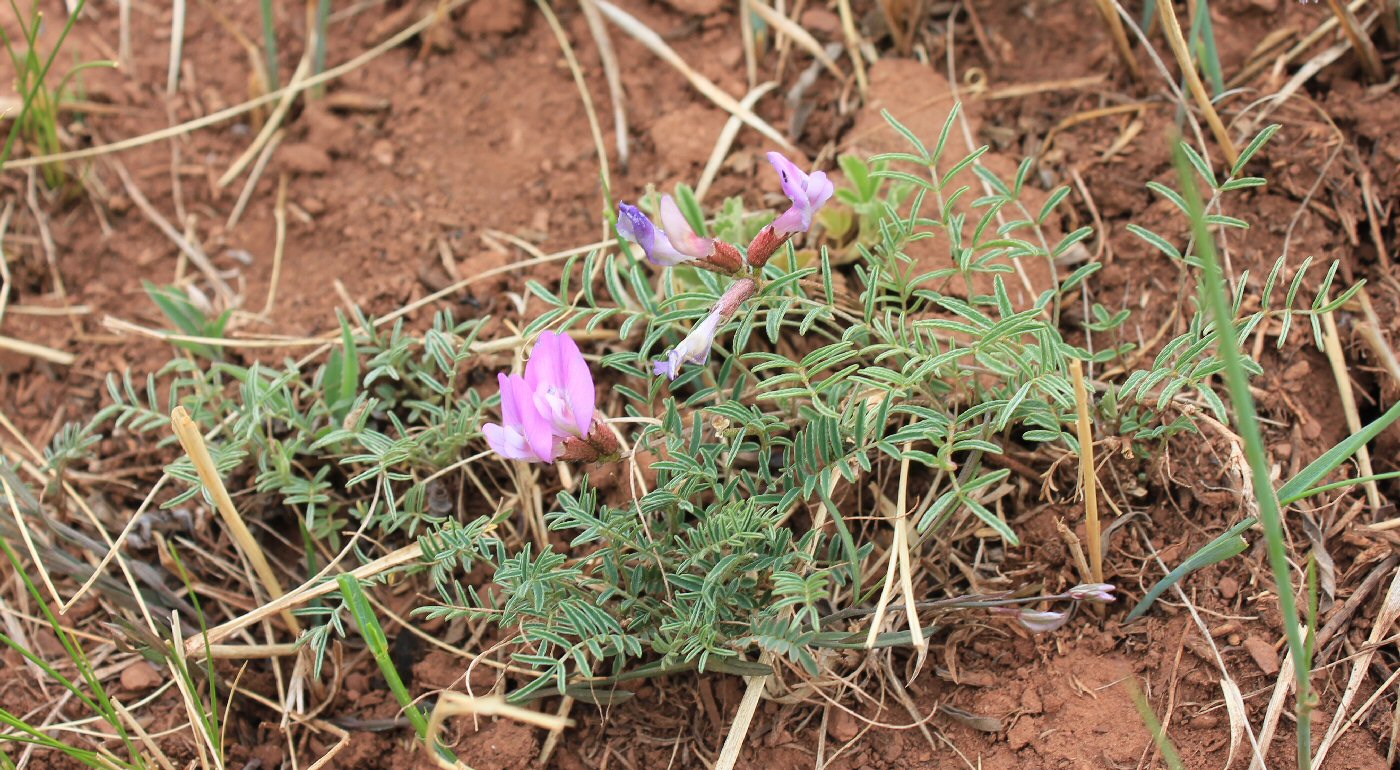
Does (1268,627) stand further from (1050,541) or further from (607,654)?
(607,654)

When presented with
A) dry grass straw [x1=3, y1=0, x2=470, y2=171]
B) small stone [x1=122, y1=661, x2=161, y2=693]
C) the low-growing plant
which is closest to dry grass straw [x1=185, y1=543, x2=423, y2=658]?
the low-growing plant

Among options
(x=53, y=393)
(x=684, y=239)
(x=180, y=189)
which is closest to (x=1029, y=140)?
(x=684, y=239)

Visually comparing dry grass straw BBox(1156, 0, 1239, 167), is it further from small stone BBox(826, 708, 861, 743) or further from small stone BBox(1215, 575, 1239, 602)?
small stone BBox(826, 708, 861, 743)

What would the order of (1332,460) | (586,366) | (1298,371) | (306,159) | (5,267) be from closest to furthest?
(1332,460)
(586,366)
(1298,371)
(5,267)
(306,159)

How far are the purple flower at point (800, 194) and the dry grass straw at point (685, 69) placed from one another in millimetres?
940

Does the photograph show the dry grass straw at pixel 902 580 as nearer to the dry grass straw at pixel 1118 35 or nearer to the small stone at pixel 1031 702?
the small stone at pixel 1031 702

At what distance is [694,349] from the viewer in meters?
1.85

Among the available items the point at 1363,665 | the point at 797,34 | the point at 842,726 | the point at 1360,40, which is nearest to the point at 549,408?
the point at 842,726

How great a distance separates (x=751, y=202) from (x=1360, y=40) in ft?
4.50

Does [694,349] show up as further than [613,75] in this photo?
No

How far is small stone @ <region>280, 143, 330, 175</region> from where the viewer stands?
3.00 meters

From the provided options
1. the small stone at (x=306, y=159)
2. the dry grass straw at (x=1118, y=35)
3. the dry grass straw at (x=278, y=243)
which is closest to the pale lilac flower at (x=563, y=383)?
the dry grass straw at (x=278, y=243)

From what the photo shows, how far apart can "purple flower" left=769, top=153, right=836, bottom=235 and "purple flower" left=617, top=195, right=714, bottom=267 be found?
0.13 metres

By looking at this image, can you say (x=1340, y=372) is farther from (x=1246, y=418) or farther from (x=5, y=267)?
(x=5, y=267)
